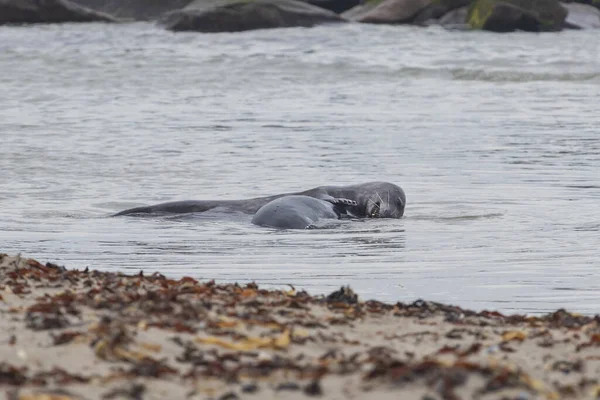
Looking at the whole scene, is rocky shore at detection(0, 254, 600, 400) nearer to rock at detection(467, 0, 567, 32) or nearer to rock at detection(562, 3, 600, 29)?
rock at detection(467, 0, 567, 32)

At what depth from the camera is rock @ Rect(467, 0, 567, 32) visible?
131 ft

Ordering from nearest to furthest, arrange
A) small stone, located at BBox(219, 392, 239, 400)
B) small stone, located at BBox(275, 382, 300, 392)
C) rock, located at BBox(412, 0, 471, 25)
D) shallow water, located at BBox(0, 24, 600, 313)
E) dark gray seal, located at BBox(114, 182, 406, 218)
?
1. small stone, located at BBox(219, 392, 239, 400)
2. small stone, located at BBox(275, 382, 300, 392)
3. shallow water, located at BBox(0, 24, 600, 313)
4. dark gray seal, located at BBox(114, 182, 406, 218)
5. rock, located at BBox(412, 0, 471, 25)

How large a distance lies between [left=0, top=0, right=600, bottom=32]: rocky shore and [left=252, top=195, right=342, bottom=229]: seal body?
31.1m

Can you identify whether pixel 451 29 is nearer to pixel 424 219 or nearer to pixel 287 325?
pixel 424 219

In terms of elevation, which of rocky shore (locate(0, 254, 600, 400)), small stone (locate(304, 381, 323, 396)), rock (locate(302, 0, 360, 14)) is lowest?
rocky shore (locate(0, 254, 600, 400))

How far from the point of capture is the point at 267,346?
4.54 m

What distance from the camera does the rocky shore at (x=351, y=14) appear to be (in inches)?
1585

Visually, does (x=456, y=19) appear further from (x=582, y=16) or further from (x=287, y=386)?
(x=287, y=386)

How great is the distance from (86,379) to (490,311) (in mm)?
2678

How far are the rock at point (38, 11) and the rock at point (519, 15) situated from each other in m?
16.7

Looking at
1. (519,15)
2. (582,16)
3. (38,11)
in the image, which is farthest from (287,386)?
(38,11)

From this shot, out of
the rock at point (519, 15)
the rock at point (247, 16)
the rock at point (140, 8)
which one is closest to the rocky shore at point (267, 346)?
the rock at point (519, 15)

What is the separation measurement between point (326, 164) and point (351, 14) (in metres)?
33.7

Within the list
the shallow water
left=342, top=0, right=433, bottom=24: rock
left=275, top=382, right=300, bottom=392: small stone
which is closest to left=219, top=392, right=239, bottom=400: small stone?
left=275, top=382, right=300, bottom=392: small stone
